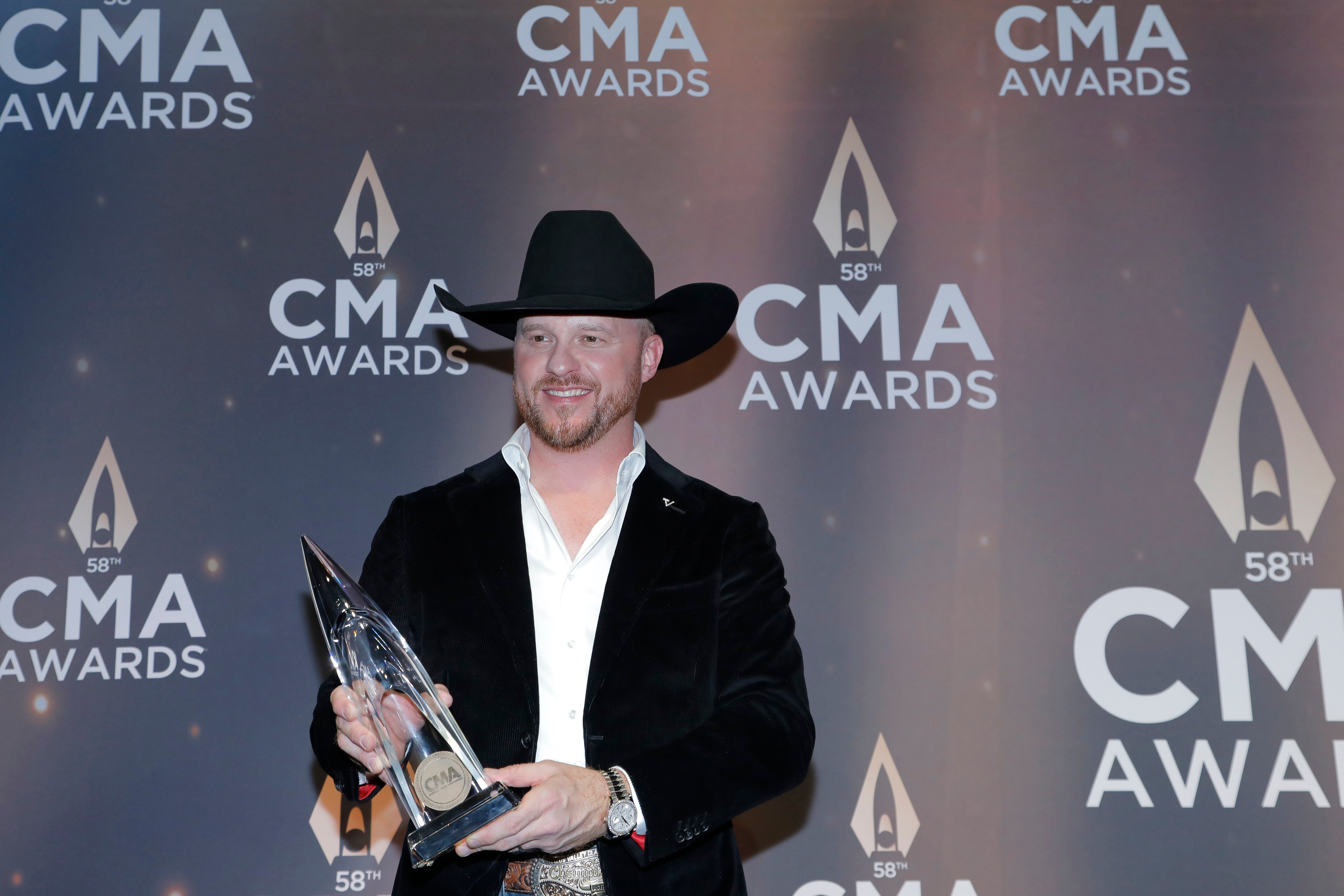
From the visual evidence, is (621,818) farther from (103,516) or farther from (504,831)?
(103,516)

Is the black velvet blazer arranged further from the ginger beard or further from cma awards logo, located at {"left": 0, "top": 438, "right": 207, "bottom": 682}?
cma awards logo, located at {"left": 0, "top": 438, "right": 207, "bottom": 682}

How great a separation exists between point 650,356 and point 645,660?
730 mm

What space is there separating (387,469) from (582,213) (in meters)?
1.00


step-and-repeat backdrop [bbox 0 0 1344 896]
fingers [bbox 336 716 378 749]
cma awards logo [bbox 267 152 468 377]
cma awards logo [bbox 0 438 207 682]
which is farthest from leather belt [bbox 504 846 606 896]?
cma awards logo [bbox 267 152 468 377]

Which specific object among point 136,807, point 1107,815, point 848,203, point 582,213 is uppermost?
point 848,203

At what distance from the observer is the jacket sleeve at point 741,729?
1.71 m

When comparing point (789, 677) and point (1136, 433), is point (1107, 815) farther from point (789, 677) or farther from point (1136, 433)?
point (789, 677)

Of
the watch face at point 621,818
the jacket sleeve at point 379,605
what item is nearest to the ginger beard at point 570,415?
the jacket sleeve at point 379,605

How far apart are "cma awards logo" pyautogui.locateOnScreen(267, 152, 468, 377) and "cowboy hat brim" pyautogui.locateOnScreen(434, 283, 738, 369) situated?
42 centimetres

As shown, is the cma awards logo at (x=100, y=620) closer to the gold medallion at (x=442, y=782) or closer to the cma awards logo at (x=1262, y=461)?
the gold medallion at (x=442, y=782)

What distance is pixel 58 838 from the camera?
273cm

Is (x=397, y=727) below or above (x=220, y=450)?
below

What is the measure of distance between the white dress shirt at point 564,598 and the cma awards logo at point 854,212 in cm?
112

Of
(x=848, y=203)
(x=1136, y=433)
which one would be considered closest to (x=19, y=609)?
(x=848, y=203)
